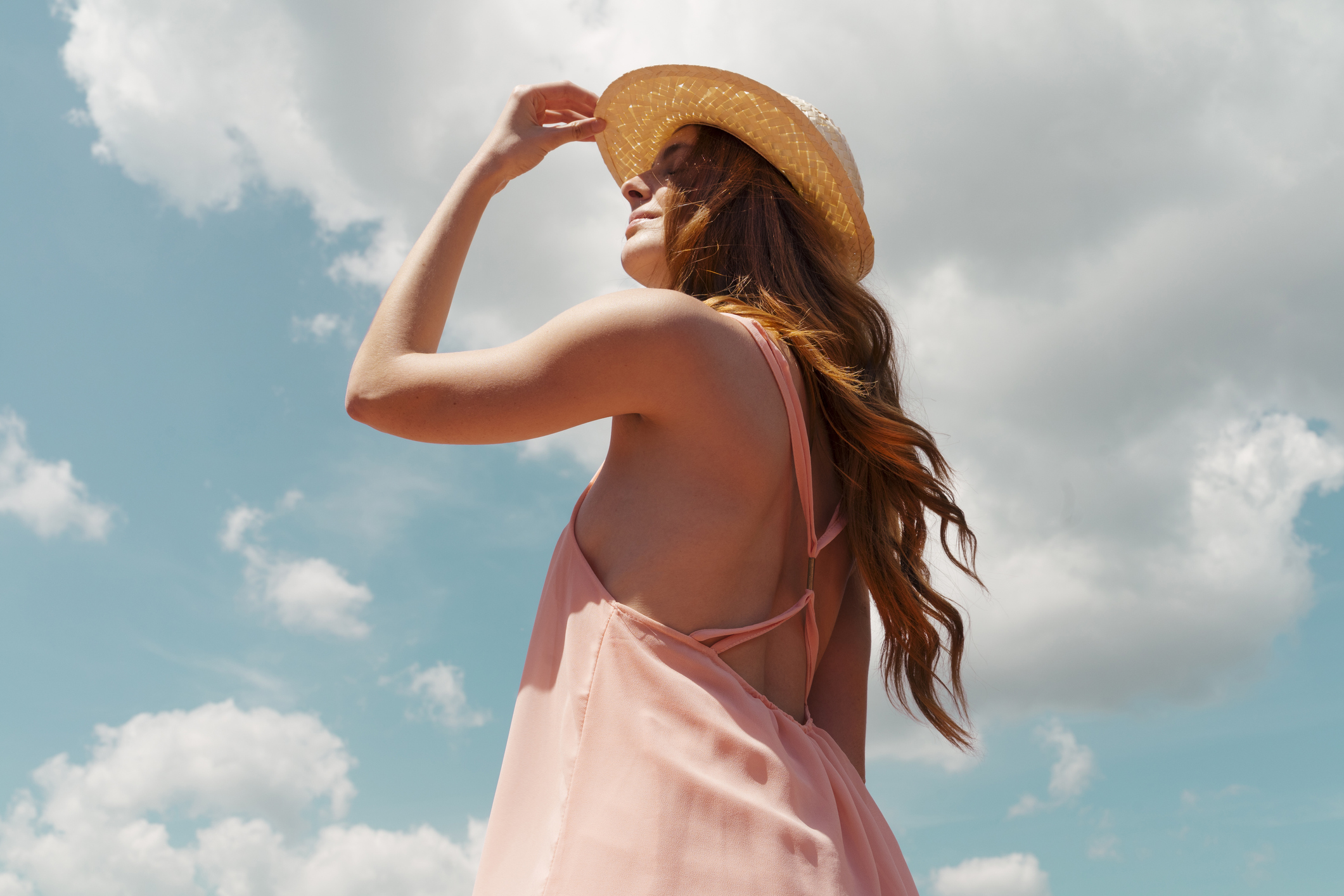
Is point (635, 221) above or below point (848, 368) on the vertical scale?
above

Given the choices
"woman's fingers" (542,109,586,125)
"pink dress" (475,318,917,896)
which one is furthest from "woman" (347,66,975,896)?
"woman's fingers" (542,109,586,125)

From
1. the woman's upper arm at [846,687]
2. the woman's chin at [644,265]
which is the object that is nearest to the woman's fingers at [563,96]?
the woman's chin at [644,265]

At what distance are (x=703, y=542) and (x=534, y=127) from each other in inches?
64.8

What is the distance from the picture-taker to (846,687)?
2854 mm

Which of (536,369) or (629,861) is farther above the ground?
(536,369)

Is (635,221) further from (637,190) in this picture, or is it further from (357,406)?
(357,406)

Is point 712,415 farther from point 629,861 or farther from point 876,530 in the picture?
point 629,861

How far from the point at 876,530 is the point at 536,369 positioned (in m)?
1.15

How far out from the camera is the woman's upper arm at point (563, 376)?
217 cm

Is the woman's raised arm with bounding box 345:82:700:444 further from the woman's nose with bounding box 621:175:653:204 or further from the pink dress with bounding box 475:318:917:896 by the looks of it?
the woman's nose with bounding box 621:175:653:204

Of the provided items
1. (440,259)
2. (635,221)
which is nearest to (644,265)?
(635,221)

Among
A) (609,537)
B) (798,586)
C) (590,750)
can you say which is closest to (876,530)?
(798,586)

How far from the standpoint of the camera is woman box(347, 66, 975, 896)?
1.99 meters

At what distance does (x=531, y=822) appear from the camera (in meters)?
2.10
